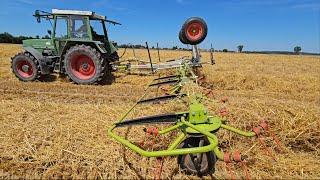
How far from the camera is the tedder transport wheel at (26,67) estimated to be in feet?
35.7

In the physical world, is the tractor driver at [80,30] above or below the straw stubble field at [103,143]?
above

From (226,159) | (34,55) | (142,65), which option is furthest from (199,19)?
(226,159)

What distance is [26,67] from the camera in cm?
1109

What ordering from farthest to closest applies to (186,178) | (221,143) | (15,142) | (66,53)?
(66,53) → (221,143) → (15,142) → (186,178)

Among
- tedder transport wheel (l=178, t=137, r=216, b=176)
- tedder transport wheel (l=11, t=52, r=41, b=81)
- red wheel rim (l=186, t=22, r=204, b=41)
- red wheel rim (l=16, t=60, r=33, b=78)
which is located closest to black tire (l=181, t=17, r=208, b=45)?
red wheel rim (l=186, t=22, r=204, b=41)

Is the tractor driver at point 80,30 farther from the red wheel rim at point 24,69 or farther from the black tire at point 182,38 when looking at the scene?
the black tire at point 182,38

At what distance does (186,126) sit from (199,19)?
7068 mm

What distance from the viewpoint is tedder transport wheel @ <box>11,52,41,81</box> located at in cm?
1088

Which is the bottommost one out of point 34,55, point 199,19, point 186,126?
point 186,126

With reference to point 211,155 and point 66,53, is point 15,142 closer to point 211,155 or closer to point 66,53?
point 211,155

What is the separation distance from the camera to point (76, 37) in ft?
34.8

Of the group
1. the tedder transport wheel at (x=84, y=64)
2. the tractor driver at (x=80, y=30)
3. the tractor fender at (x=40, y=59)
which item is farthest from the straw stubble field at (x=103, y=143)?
the tractor driver at (x=80, y=30)

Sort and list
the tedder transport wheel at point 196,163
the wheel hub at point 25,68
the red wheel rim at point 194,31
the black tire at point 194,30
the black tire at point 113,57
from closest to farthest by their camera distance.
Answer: the tedder transport wheel at point 196,163
the black tire at point 194,30
the red wheel rim at point 194,31
the wheel hub at point 25,68
the black tire at point 113,57

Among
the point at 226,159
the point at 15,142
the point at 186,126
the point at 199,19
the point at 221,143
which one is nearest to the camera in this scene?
the point at 226,159
